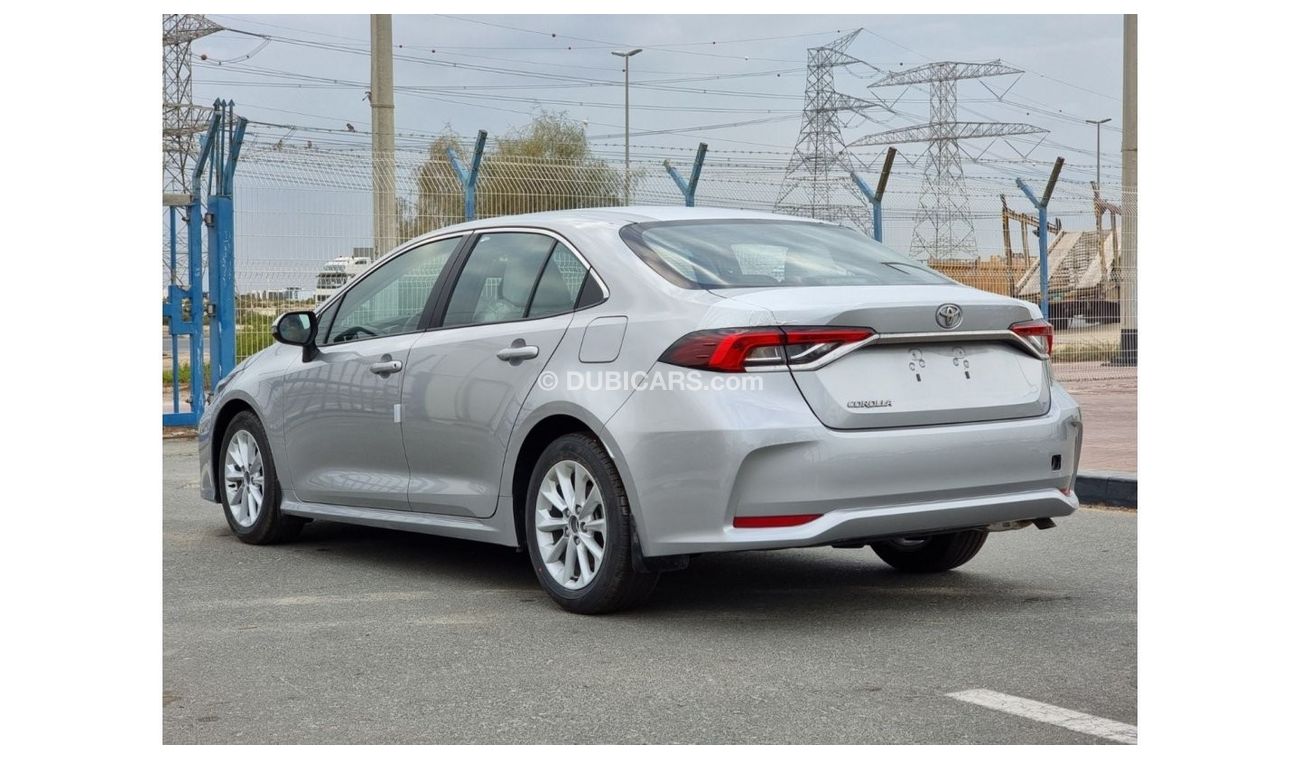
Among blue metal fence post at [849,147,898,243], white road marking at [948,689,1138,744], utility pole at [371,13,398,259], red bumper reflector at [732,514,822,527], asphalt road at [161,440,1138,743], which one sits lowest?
asphalt road at [161,440,1138,743]

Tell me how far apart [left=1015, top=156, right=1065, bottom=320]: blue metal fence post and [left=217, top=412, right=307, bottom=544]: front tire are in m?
10.7

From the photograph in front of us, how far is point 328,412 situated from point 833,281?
2585 millimetres

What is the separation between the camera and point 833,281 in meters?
5.70

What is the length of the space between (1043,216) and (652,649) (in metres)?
12.7

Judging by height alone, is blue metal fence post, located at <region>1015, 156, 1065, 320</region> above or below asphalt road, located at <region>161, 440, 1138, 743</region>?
above

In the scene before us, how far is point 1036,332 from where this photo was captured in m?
5.76

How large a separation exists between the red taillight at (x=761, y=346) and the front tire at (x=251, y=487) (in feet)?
9.99

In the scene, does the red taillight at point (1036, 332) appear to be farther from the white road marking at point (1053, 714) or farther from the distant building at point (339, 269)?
the distant building at point (339, 269)

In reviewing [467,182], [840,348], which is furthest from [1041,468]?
[467,182]

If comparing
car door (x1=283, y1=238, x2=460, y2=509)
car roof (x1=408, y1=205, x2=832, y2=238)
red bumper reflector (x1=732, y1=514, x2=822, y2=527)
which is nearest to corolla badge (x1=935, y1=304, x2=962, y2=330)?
red bumper reflector (x1=732, y1=514, x2=822, y2=527)

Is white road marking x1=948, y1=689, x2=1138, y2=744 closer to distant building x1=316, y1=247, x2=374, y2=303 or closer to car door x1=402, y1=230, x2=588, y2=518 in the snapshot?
car door x1=402, y1=230, x2=588, y2=518

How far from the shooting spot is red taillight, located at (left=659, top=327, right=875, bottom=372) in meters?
5.20

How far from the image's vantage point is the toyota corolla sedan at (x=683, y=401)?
5.20m

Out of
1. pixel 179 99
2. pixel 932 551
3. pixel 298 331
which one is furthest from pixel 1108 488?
pixel 179 99
